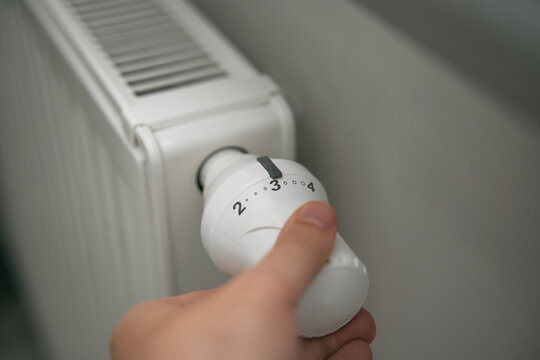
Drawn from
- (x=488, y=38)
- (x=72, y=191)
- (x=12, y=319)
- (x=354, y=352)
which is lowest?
(x=12, y=319)

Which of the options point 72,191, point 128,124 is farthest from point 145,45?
point 72,191

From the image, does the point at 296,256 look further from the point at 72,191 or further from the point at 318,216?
the point at 72,191

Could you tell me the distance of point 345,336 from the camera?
0.93ft

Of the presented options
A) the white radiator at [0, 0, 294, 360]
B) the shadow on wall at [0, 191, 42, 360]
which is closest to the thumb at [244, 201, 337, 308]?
the white radiator at [0, 0, 294, 360]

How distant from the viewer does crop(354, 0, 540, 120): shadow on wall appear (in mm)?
219

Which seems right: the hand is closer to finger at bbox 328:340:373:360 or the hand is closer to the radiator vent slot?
finger at bbox 328:340:373:360

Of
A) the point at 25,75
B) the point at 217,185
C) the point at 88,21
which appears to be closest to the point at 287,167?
the point at 217,185

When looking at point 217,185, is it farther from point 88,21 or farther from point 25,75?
point 25,75

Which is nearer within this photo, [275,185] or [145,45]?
[275,185]

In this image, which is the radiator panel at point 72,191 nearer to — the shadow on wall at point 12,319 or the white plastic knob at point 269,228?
the white plastic knob at point 269,228

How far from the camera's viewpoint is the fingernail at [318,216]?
0.82 ft

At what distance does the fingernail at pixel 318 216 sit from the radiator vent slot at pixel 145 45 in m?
0.18

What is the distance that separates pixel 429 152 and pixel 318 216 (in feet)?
0.25

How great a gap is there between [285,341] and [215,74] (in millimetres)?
234
